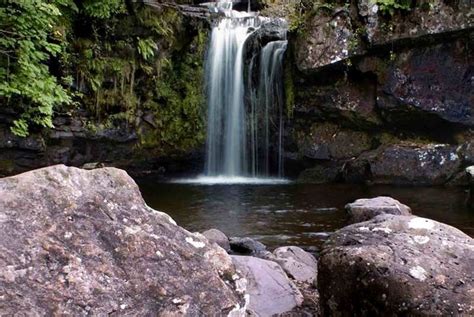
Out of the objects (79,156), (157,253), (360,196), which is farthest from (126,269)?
(79,156)

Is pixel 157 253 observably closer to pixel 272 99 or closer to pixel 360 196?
pixel 360 196

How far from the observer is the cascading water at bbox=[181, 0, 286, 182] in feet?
42.9

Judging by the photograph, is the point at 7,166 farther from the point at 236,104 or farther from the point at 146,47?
the point at 236,104

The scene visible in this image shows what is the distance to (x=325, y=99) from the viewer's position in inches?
489

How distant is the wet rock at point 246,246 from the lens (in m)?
6.37

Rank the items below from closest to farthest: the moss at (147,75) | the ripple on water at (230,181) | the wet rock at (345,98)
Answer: the moss at (147,75), the wet rock at (345,98), the ripple on water at (230,181)

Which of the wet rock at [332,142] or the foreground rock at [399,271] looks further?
the wet rock at [332,142]

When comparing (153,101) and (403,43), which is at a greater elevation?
(403,43)

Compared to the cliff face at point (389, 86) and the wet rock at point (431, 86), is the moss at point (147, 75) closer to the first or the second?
the cliff face at point (389, 86)

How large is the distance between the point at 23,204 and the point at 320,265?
225cm

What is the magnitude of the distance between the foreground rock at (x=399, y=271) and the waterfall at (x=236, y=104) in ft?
31.7

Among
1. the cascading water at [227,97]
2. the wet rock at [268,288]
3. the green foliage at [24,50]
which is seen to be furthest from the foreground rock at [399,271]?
the cascading water at [227,97]

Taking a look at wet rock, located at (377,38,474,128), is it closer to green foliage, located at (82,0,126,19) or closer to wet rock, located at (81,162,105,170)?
green foliage, located at (82,0,126,19)

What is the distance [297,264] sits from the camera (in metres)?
5.39
